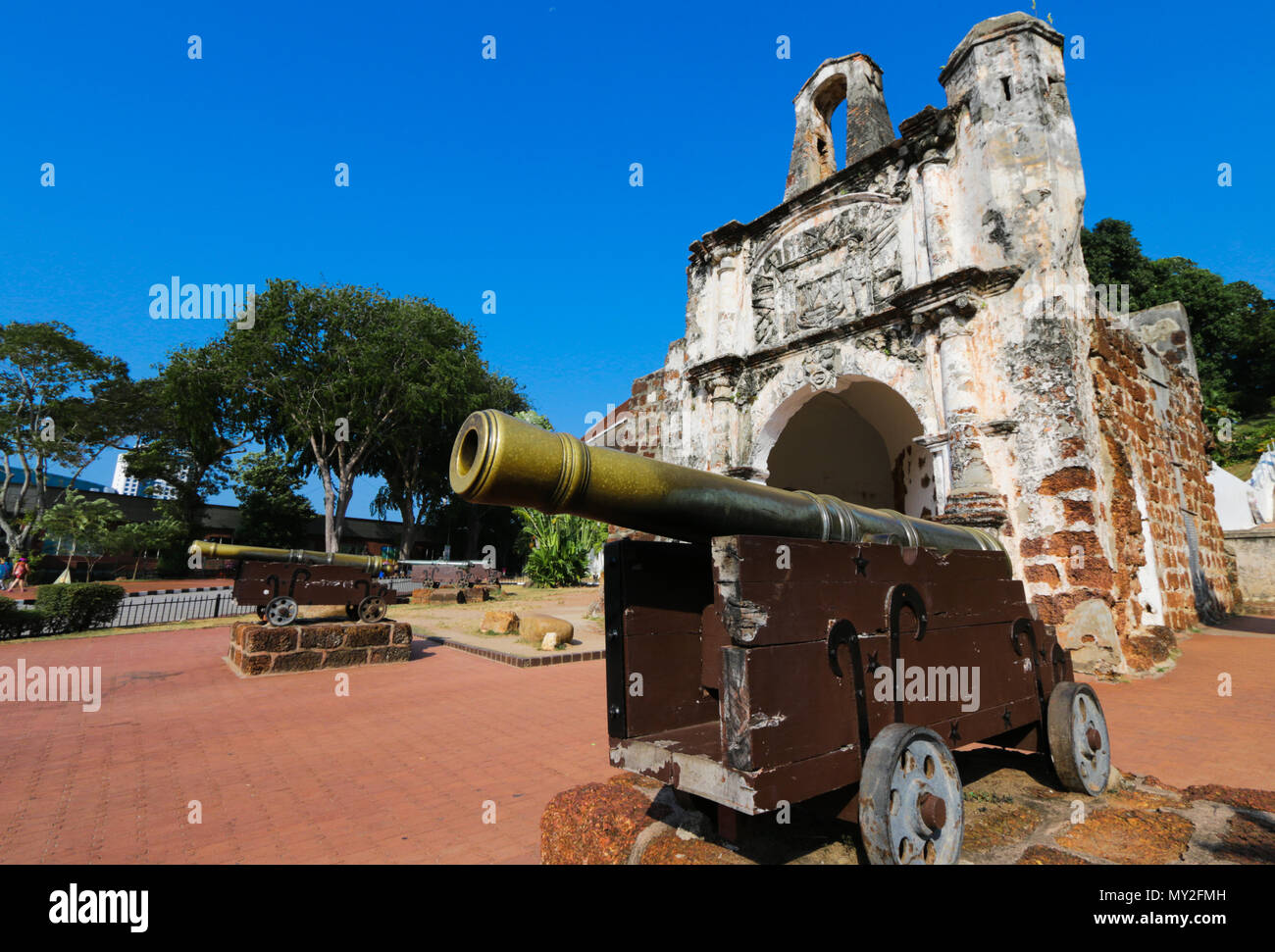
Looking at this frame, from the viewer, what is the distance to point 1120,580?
6.77 metres

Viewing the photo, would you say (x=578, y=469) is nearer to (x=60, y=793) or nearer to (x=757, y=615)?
(x=757, y=615)

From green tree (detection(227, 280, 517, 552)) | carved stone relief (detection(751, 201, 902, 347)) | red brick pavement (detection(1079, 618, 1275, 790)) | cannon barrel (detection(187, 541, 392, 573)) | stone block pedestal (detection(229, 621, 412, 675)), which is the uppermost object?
green tree (detection(227, 280, 517, 552))

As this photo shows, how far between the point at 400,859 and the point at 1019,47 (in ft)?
35.2

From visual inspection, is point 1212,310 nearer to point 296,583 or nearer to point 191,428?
point 296,583

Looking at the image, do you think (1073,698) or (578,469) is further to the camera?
(1073,698)

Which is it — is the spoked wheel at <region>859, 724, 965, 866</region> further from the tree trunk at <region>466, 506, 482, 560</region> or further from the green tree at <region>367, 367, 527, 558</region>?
the tree trunk at <region>466, 506, 482, 560</region>

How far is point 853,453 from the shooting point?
528 inches

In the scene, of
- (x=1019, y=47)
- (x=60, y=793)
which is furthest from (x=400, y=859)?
(x=1019, y=47)

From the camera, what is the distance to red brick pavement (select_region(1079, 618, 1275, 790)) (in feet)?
12.6

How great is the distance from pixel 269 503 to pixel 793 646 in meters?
34.2

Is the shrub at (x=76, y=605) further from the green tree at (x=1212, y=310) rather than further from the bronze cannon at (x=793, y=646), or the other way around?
the green tree at (x=1212, y=310)

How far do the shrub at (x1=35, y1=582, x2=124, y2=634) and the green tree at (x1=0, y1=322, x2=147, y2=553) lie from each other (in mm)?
17940

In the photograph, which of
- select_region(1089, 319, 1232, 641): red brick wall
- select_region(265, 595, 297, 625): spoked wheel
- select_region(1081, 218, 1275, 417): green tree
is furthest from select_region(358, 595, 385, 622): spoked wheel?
select_region(1081, 218, 1275, 417): green tree

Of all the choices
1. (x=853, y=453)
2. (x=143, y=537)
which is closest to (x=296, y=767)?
(x=853, y=453)
